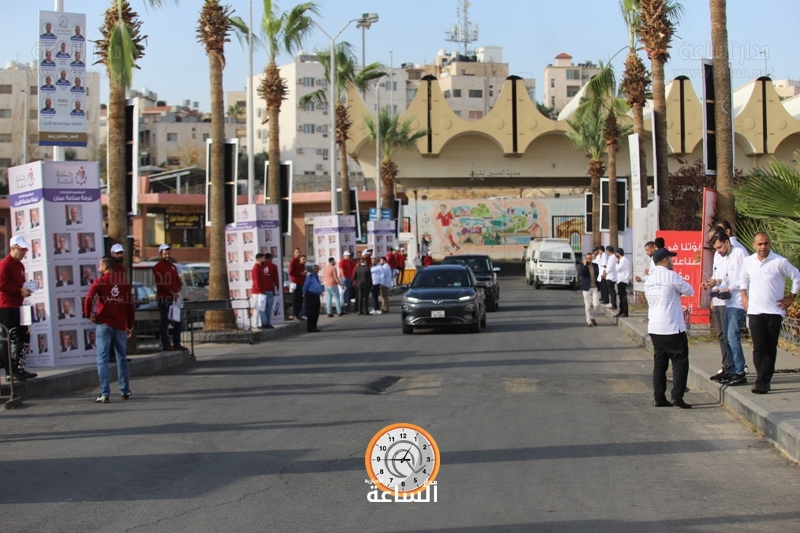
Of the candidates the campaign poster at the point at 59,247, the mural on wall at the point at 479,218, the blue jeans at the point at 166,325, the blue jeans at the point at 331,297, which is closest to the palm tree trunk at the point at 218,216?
the blue jeans at the point at 166,325

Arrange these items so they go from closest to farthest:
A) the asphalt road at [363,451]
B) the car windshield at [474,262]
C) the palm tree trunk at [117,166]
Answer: the asphalt road at [363,451]
the palm tree trunk at [117,166]
the car windshield at [474,262]

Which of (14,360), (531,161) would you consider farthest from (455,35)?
(14,360)

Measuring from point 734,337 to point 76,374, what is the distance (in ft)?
30.4

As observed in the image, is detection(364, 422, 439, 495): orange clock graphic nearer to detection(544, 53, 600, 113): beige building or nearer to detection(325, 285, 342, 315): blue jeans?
detection(325, 285, 342, 315): blue jeans

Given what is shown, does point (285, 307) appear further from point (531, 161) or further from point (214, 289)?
point (531, 161)

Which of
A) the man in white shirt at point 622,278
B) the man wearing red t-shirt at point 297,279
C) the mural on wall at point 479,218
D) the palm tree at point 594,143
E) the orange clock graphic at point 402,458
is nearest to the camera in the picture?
the orange clock graphic at point 402,458

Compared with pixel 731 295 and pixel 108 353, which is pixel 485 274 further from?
pixel 108 353

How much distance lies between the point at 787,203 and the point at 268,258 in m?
12.8

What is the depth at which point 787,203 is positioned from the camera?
14352mm

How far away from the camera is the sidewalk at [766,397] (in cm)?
859

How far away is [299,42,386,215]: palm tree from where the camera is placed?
42.9m

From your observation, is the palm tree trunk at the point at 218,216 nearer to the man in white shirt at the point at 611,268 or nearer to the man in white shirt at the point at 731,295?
the man in white shirt at the point at 611,268

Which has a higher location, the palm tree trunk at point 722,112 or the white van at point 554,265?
the palm tree trunk at point 722,112

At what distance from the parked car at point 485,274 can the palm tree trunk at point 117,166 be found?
563 inches
